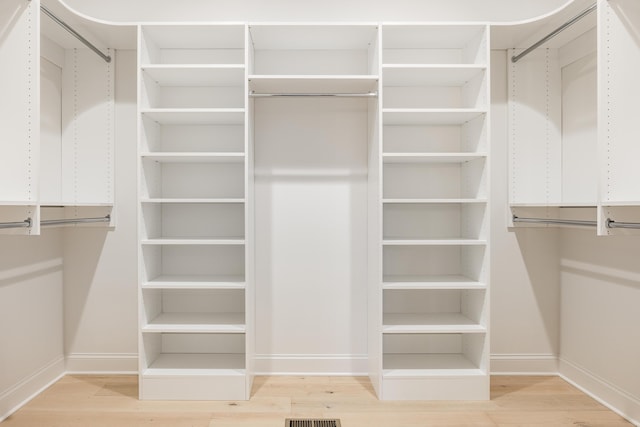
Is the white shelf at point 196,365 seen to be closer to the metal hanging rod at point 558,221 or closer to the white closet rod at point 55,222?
the white closet rod at point 55,222

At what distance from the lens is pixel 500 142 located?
3.31m

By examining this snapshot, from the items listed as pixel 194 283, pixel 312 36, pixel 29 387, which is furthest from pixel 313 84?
pixel 29 387

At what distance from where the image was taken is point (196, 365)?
9.88 feet

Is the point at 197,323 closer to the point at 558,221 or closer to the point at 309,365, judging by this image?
the point at 309,365

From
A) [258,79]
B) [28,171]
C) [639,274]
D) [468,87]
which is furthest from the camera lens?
[468,87]

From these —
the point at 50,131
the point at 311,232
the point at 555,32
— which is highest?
the point at 555,32

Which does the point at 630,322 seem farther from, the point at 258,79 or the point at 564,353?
the point at 258,79

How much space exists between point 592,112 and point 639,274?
107cm

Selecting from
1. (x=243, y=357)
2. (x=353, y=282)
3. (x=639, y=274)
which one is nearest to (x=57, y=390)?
(x=243, y=357)

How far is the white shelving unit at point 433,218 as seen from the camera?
2852 millimetres

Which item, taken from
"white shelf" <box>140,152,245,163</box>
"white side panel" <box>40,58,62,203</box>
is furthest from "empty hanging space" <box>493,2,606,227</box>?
"white side panel" <box>40,58,62,203</box>

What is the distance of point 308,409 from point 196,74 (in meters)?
2.15

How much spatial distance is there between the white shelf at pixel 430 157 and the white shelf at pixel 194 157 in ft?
3.09

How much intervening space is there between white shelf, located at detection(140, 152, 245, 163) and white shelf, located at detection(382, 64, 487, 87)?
109 centimetres
